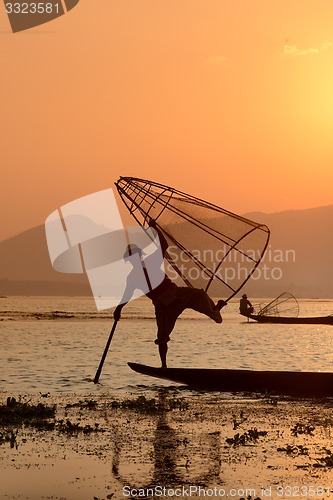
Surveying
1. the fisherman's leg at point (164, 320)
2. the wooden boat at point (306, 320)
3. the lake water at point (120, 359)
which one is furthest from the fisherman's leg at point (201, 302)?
the wooden boat at point (306, 320)

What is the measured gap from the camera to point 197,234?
2447cm

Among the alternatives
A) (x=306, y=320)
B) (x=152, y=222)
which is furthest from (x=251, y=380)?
(x=306, y=320)

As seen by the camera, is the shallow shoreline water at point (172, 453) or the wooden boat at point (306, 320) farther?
the wooden boat at point (306, 320)

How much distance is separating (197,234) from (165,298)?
3.04 meters

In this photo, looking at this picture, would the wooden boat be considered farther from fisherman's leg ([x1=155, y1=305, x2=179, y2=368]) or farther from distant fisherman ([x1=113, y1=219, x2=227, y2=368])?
distant fisherman ([x1=113, y1=219, x2=227, y2=368])

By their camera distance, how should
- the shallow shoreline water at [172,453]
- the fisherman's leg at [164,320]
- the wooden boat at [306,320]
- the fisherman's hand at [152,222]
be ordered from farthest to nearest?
the wooden boat at [306,320] → the fisherman's hand at [152,222] → the fisherman's leg at [164,320] → the shallow shoreline water at [172,453]

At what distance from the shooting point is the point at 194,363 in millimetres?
35500

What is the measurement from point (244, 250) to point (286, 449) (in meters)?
11.1

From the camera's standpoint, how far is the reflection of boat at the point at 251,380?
69.8 feet

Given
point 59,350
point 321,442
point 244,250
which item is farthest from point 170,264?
point 59,350

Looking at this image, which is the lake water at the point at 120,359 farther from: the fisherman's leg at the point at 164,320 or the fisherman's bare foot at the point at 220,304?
the fisherman's bare foot at the point at 220,304

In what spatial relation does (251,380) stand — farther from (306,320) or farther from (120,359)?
(306,320)

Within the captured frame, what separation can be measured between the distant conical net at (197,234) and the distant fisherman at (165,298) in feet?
2.73

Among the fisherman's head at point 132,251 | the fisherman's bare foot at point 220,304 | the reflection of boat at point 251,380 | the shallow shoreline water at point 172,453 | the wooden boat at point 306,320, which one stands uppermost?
the fisherman's head at point 132,251
